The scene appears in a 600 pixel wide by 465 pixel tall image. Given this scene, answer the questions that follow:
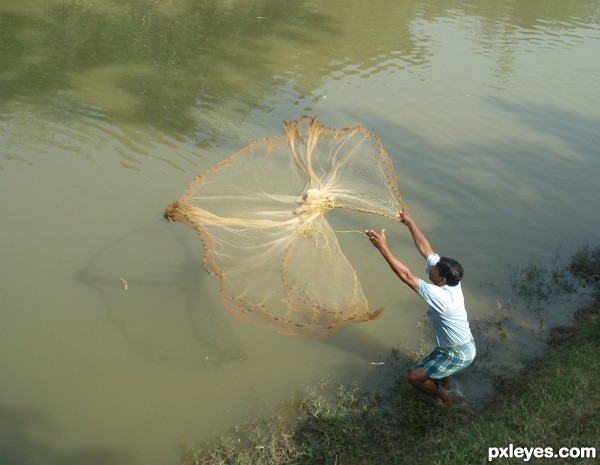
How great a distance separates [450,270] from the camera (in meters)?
4.17

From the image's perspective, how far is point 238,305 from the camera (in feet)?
15.3

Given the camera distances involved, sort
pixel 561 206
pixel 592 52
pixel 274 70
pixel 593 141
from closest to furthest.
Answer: pixel 561 206 → pixel 593 141 → pixel 274 70 → pixel 592 52

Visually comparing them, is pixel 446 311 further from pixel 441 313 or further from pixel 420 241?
pixel 420 241

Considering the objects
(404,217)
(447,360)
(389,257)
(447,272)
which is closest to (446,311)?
(447,272)

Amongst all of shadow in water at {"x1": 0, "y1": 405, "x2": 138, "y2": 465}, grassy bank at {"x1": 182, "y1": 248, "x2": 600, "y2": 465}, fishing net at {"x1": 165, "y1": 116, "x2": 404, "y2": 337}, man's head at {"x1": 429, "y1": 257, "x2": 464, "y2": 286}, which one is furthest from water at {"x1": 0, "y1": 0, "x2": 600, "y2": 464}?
man's head at {"x1": 429, "y1": 257, "x2": 464, "y2": 286}

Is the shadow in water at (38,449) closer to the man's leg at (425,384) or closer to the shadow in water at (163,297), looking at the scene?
the shadow in water at (163,297)

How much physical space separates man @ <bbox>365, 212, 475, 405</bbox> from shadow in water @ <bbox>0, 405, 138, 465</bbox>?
2.17 meters

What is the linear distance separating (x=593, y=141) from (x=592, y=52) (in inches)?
229

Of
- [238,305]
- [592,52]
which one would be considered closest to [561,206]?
[238,305]

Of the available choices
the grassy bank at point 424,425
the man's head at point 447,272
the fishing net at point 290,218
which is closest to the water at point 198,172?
the grassy bank at point 424,425

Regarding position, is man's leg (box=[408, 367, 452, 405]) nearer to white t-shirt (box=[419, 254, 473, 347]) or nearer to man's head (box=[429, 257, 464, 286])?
white t-shirt (box=[419, 254, 473, 347])

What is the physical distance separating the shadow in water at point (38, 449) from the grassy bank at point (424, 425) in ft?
Answer: 1.79

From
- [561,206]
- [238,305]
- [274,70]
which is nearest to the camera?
[238,305]

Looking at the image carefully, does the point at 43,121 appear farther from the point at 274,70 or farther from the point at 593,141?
the point at 593,141
